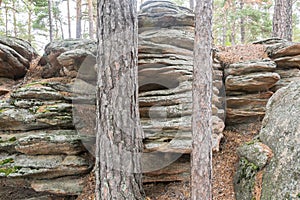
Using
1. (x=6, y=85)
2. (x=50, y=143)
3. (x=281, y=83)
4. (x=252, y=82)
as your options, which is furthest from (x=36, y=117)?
(x=281, y=83)

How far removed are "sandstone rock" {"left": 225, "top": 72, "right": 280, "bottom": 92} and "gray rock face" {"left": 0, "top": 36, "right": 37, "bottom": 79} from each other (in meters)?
7.37

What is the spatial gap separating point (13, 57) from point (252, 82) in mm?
8043

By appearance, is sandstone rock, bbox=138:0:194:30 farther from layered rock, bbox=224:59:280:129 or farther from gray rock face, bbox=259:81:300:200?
gray rock face, bbox=259:81:300:200

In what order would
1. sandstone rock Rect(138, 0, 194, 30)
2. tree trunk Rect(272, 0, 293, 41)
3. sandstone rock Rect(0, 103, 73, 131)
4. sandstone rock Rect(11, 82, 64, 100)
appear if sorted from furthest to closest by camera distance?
tree trunk Rect(272, 0, 293, 41), sandstone rock Rect(138, 0, 194, 30), sandstone rock Rect(11, 82, 64, 100), sandstone rock Rect(0, 103, 73, 131)

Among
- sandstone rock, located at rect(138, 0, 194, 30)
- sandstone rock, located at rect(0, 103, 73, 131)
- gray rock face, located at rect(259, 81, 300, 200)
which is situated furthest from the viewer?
sandstone rock, located at rect(138, 0, 194, 30)

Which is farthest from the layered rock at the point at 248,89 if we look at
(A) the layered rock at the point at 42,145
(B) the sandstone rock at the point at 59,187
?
(B) the sandstone rock at the point at 59,187

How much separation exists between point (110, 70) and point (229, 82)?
456cm

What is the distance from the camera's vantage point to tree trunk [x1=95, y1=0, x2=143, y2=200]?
3676 millimetres

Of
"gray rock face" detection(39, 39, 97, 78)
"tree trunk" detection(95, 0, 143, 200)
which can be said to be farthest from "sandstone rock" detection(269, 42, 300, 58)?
"gray rock face" detection(39, 39, 97, 78)

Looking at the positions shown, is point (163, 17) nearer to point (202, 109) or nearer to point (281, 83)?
point (202, 109)

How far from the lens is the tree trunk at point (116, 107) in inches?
145

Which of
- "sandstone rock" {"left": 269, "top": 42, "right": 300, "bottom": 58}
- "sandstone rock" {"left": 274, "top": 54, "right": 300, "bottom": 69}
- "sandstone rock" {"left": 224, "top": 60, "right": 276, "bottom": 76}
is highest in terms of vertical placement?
"sandstone rock" {"left": 269, "top": 42, "right": 300, "bottom": 58}

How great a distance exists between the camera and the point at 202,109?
4559 millimetres

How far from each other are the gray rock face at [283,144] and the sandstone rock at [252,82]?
1.41m
